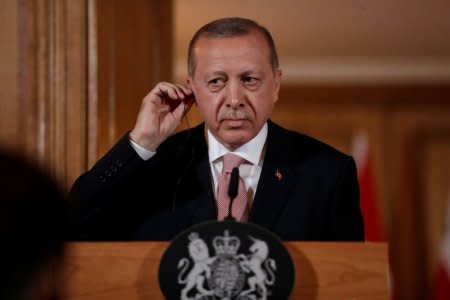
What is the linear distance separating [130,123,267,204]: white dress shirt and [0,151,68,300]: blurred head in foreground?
102cm

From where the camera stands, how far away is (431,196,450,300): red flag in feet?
21.4

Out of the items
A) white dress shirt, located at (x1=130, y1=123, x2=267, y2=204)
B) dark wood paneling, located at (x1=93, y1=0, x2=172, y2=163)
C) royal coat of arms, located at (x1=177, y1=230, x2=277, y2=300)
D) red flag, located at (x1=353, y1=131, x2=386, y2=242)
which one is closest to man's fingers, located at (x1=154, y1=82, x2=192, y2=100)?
white dress shirt, located at (x1=130, y1=123, x2=267, y2=204)

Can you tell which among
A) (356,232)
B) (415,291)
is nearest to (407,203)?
(415,291)

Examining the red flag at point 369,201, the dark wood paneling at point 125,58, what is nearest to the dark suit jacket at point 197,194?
the dark wood paneling at point 125,58

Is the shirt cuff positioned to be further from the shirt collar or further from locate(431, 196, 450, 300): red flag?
locate(431, 196, 450, 300): red flag

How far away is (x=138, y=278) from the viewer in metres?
1.41

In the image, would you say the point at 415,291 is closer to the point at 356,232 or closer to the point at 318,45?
the point at 318,45

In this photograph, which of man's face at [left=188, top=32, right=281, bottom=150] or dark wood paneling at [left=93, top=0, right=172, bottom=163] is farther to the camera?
dark wood paneling at [left=93, top=0, right=172, bottom=163]

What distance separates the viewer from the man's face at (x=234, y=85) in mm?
1672

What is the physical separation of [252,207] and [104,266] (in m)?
0.33

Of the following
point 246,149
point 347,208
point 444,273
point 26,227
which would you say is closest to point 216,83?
point 246,149

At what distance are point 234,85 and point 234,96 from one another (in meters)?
0.02

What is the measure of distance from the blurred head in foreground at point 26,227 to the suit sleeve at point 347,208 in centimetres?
104

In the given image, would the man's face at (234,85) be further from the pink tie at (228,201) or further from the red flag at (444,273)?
the red flag at (444,273)
